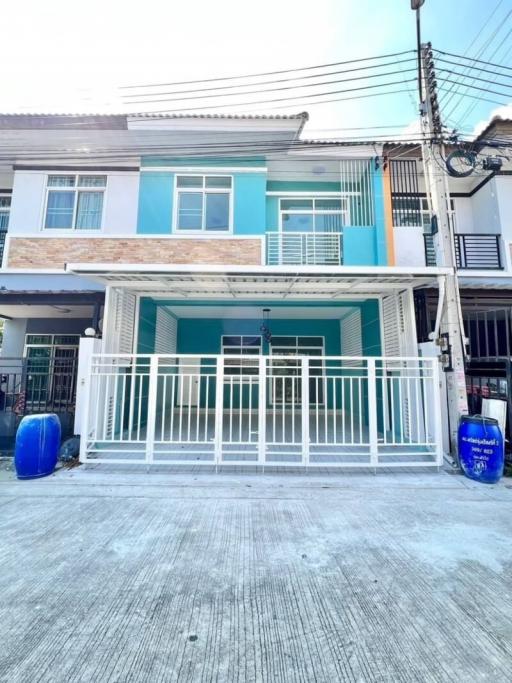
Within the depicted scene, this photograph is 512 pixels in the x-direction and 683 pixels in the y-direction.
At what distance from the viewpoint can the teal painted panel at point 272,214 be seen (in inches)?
358

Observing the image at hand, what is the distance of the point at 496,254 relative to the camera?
28.8 ft

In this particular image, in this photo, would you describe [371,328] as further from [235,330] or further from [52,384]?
[52,384]

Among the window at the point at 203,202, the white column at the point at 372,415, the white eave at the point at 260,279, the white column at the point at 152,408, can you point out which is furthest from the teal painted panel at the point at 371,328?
the white column at the point at 152,408

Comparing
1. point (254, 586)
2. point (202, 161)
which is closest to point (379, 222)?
point (202, 161)

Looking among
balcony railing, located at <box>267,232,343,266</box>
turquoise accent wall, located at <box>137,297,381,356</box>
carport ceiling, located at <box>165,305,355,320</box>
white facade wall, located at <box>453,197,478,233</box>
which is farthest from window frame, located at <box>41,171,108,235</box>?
white facade wall, located at <box>453,197,478,233</box>

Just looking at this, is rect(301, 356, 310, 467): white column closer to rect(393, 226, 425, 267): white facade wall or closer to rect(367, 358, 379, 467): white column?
rect(367, 358, 379, 467): white column

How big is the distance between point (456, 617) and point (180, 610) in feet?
6.04

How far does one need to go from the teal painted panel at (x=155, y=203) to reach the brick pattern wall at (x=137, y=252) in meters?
0.35

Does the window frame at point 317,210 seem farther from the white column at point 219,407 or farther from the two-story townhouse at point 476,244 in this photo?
the white column at point 219,407

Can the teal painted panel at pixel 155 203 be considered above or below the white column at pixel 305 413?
above

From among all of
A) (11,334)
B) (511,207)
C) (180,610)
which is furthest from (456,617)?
(11,334)

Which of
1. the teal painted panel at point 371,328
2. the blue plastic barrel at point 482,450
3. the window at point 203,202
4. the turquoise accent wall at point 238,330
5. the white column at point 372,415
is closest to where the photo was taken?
the blue plastic barrel at point 482,450

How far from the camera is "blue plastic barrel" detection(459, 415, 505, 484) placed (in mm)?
4699

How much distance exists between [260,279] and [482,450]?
14.8 ft
